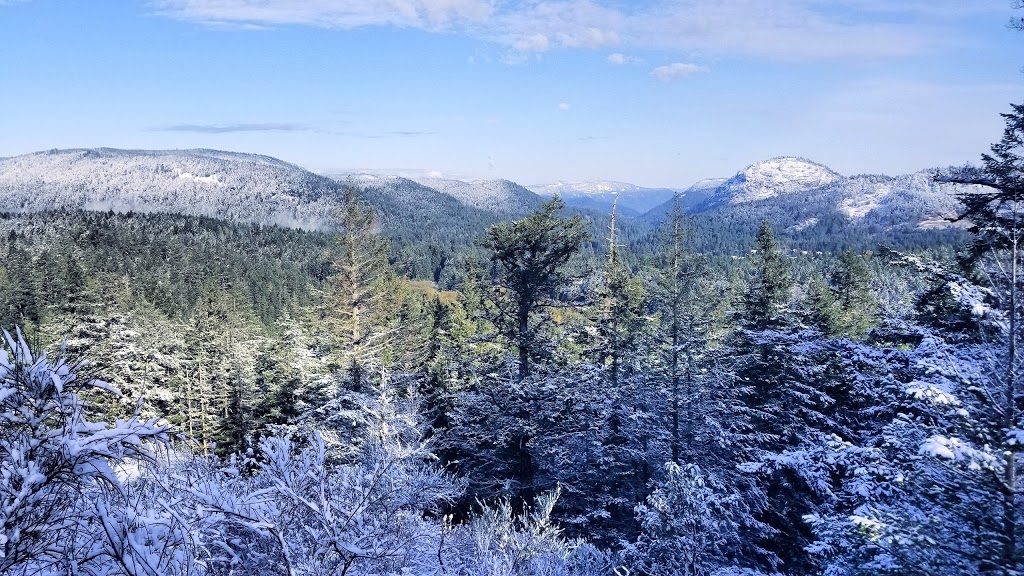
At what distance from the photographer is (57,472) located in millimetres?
2570

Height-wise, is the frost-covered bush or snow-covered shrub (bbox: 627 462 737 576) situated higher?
the frost-covered bush

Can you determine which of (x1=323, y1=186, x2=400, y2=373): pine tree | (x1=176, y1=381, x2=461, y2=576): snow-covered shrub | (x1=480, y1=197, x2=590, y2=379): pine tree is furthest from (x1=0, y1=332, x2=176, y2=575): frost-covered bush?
(x1=323, y1=186, x2=400, y2=373): pine tree

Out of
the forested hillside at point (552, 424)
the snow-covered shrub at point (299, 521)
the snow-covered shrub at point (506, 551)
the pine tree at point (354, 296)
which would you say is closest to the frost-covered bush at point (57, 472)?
the forested hillside at point (552, 424)

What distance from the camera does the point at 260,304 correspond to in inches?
2707

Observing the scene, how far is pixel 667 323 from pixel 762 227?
6.97 metres

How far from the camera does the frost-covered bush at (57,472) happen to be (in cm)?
245

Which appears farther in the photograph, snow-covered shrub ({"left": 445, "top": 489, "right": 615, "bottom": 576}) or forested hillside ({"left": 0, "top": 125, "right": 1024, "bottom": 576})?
snow-covered shrub ({"left": 445, "top": 489, "right": 615, "bottom": 576})

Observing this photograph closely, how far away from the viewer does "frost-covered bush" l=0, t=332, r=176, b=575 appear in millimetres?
2451

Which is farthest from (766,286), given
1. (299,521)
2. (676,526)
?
(299,521)

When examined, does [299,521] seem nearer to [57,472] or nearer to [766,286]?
[57,472]

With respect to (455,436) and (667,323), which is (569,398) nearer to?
(667,323)

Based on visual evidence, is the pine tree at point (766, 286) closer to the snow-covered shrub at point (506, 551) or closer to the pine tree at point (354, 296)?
the snow-covered shrub at point (506, 551)

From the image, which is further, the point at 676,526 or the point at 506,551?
the point at 676,526

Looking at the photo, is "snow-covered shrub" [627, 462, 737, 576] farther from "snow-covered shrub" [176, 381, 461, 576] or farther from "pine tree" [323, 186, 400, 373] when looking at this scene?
"pine tree" [323, 186, 400, 373]
